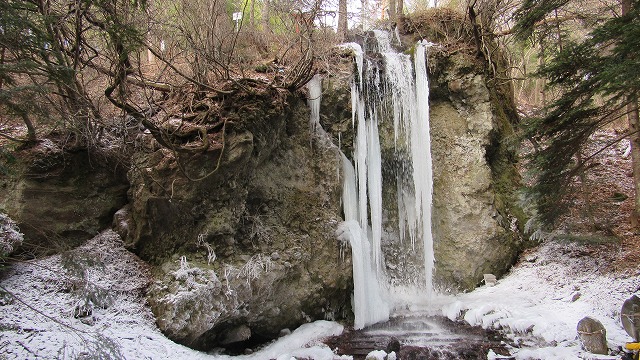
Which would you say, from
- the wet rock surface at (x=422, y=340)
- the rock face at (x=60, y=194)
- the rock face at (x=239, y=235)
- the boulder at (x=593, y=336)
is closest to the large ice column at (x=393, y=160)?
the wet rock surface at (x=422, y=340)

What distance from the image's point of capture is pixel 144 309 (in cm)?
537

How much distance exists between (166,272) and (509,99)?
8687 mm

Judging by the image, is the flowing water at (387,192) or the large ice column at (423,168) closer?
the flowing water at (387,192)

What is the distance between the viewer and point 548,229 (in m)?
7.27

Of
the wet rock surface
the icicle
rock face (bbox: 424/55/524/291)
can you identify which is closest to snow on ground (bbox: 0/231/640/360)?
the wet rock surface

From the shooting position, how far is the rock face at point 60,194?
5.77m

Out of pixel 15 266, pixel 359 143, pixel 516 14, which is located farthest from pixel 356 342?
pixel 516 14

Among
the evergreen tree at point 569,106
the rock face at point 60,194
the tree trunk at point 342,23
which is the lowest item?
the rock face at point 60,194

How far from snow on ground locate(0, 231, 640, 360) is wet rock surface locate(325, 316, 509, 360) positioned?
0.74ft

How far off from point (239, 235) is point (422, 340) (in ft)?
10.5

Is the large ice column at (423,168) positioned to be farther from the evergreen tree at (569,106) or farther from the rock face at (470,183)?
the evergreen tree at (569,106)

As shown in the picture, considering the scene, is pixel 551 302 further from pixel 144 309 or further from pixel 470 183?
pixel 144 309

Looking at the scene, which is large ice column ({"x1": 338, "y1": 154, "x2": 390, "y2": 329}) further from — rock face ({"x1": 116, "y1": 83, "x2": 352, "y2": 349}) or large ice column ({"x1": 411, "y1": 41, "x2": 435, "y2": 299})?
large ice column ({"x1": 411, "y1": 41, "x2": 435, "y2": 299})

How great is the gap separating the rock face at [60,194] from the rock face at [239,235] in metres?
0.46
